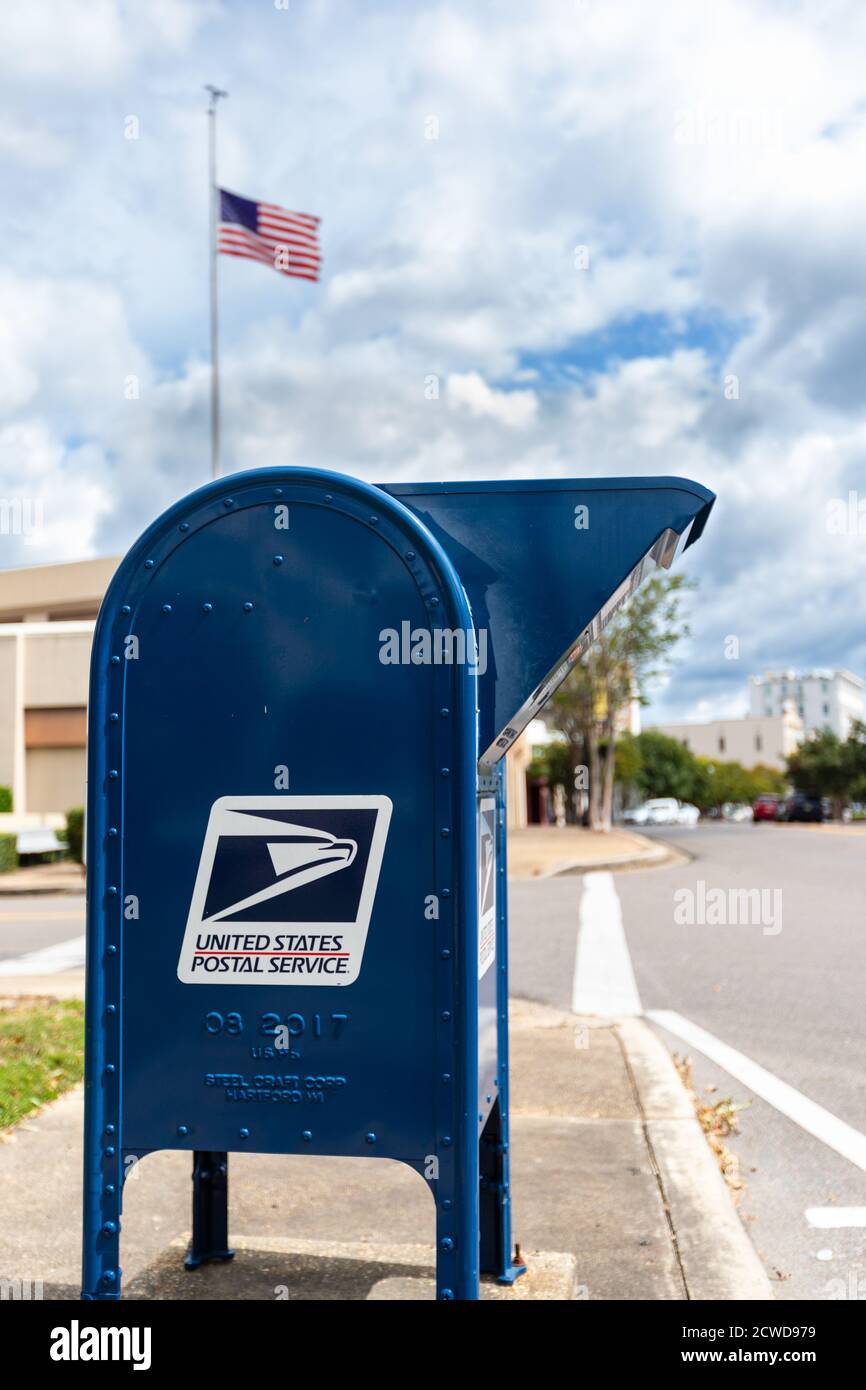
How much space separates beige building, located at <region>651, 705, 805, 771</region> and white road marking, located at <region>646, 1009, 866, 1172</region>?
144 m

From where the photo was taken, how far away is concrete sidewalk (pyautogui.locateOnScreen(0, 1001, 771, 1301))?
364 cm

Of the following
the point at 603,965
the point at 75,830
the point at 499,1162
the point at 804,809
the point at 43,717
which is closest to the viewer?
the point at 499,1162

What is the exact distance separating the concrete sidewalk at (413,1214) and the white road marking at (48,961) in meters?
4.89

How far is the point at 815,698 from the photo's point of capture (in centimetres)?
17275

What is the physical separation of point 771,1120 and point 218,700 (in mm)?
4204

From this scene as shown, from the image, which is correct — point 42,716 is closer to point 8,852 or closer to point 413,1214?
point 8,852

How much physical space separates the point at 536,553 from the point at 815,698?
178 m

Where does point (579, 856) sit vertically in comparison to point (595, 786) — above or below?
below

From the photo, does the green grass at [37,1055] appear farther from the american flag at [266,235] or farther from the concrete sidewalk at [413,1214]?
the american flag at [266,235]

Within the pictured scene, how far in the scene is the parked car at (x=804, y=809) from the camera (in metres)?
57.5

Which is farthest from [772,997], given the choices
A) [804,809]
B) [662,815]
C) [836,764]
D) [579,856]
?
[662,815]
